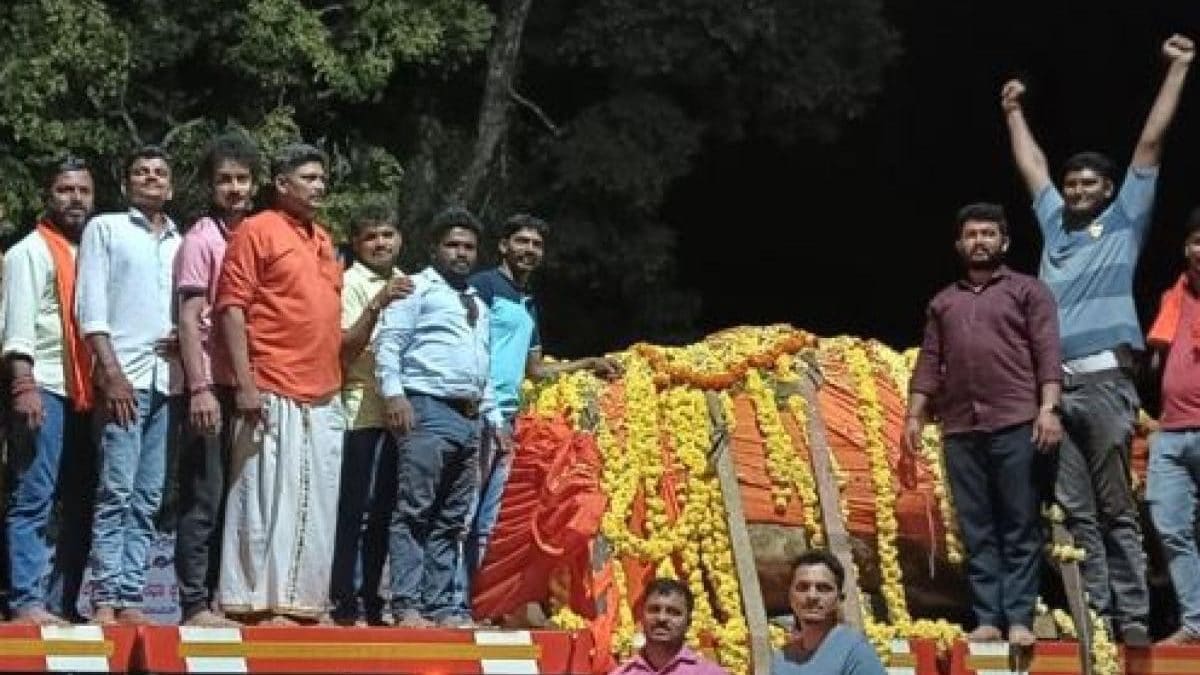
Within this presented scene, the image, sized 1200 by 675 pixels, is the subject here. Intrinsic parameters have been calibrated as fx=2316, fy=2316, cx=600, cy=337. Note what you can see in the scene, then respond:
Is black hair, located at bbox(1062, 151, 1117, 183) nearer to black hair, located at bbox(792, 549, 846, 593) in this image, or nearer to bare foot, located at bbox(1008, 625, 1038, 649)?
bare foot, located at bbox(1008, 625, 1038, 649)

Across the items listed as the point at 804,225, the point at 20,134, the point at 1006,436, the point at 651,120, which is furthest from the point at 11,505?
the point at 804,225

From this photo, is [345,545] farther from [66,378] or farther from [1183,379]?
[1183,379]

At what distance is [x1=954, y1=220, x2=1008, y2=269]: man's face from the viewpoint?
317 inches

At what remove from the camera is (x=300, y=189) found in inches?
307

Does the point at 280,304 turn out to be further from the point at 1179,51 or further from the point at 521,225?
the point at 1179,51

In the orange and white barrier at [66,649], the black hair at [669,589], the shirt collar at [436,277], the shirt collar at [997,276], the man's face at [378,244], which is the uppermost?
the shirt collar at [997,276]

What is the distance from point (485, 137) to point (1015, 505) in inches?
306

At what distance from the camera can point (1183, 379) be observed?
8.24 metres

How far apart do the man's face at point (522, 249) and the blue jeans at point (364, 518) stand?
974mm

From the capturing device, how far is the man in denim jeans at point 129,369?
7.40m

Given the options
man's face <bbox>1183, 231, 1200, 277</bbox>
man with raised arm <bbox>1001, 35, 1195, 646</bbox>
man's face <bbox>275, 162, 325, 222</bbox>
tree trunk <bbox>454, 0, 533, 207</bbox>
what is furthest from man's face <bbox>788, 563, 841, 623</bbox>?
tree trunk <bbox>454, 0, 533, 207</bbox>

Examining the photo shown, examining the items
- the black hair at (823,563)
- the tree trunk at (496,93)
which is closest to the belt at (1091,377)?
the black hair at (823,563)

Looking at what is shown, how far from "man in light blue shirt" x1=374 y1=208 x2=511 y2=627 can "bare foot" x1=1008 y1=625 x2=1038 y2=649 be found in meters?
1.87

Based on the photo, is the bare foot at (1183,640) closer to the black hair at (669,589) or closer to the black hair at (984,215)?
the black hair at (984,215)
